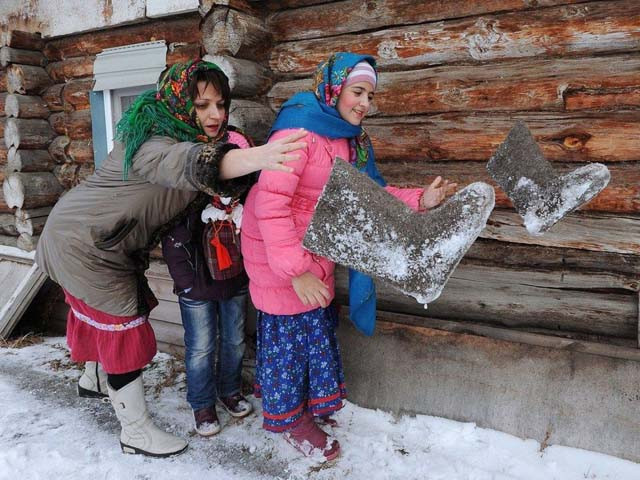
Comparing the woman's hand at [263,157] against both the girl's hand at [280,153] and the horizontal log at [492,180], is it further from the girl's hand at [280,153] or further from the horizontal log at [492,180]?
the horizontal log at [492,180]

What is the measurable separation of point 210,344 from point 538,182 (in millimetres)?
1985

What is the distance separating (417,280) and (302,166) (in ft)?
2.41

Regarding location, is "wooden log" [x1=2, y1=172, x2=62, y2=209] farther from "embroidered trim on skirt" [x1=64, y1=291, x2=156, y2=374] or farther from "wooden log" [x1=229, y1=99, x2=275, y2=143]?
"wooden log" [x1=229, y1=99, x2=275, y2=143]

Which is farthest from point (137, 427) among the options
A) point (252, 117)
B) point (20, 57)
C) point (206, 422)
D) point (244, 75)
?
point (20, 57)

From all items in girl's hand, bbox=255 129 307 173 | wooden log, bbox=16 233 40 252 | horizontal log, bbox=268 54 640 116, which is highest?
horizontal log, bbox=268 54 640 116

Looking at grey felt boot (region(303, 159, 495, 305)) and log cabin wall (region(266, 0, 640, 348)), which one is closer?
grey felt boot (region(303, 159, 495, 305))

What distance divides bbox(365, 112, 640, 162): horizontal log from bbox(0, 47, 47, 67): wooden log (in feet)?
11.0

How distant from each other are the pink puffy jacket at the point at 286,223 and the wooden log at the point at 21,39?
3283 mm

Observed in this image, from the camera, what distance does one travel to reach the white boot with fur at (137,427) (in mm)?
2738

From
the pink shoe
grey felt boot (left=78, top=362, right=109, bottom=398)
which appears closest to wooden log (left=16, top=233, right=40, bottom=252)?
grey felt boot (left=78, top=362, right=109, bottom=398)

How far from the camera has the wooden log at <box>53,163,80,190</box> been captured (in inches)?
184

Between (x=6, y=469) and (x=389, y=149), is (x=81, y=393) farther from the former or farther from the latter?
(x=389, y=149)

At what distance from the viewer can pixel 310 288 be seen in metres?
2.29

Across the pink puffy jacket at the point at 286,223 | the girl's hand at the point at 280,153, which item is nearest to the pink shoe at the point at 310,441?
the pink puffy jacket at the point at 286,223
